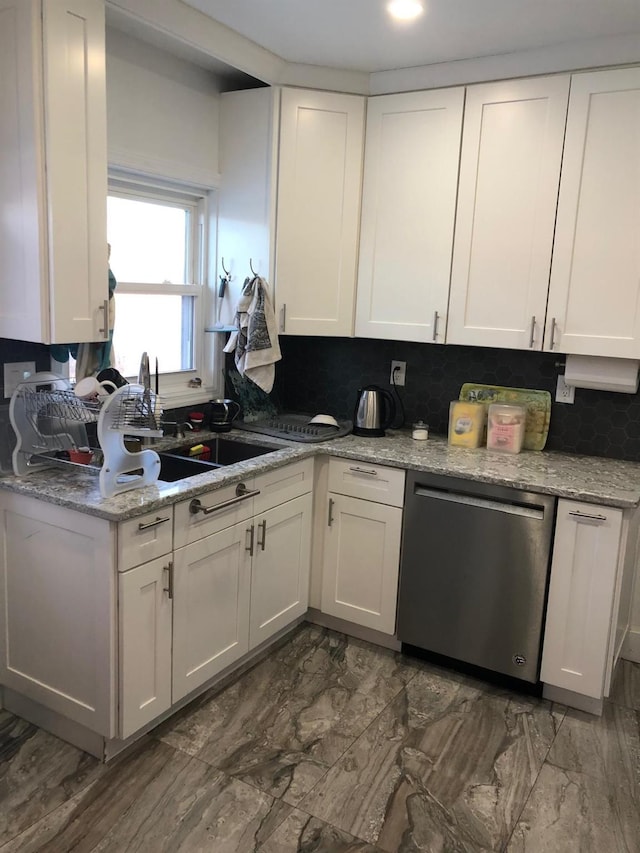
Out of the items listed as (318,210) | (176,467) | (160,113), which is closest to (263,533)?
(176,467)

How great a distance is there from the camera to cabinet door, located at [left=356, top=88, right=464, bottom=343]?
291 centimetres

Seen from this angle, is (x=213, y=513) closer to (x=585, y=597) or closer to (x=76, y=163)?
(x=76, y=163)

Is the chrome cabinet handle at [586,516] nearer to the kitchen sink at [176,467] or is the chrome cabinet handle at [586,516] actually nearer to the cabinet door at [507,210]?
the cabinet door at [507,210]

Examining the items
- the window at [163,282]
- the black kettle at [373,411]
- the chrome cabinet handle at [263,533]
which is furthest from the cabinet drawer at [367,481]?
the window at [163,282]

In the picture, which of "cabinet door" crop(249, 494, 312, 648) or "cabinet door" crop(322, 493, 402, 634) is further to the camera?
"cabinet door" crop(322, 493, 402, 634)

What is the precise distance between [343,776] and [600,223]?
2.19 metres

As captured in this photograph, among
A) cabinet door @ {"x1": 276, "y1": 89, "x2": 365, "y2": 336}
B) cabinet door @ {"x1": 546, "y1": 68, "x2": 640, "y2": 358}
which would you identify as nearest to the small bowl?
cabinet door @ {"x1": 276, "y1": 89, "x2": 365, "y2": 336}

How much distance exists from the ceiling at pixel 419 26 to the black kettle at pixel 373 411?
4.58 ft

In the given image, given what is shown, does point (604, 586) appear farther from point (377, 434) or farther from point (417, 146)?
point (417, 146)

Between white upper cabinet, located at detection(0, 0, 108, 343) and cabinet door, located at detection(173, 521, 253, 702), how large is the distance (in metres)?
0.84

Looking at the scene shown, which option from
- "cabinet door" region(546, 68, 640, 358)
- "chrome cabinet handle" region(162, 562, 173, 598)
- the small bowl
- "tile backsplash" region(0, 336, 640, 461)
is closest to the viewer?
"chrome cabinet handle" region(162, 562, 173, 598)

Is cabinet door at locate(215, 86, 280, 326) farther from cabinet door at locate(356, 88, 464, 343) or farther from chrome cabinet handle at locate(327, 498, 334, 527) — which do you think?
chrome cabinet handle at locate(327, 498, 334, 527)

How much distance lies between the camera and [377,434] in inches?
126

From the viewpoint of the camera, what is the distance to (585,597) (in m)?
2.53
